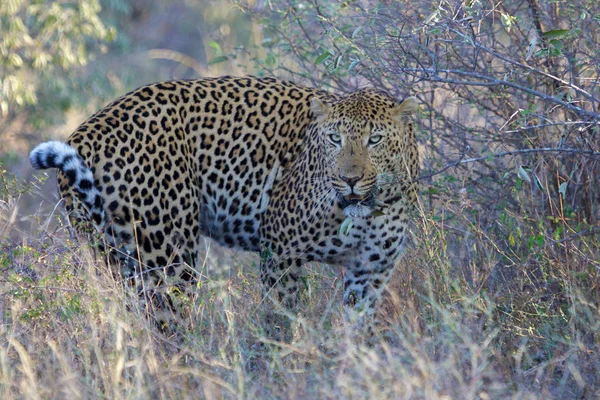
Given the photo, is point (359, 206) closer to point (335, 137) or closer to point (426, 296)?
point (335, 137)

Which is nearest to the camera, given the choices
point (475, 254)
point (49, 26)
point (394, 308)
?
point (394, 308)

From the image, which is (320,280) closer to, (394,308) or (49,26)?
(394,308)

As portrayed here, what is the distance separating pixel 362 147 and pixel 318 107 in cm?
51

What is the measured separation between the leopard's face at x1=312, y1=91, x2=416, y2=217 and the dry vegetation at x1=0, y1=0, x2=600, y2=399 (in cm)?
28

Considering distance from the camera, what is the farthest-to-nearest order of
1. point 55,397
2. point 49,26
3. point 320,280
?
point 49,26 → point 320,280 → point 55,397

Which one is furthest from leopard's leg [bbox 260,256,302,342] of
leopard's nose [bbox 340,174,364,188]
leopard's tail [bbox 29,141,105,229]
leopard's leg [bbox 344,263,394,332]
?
leopard's tail [bbox 29,141,105,229]

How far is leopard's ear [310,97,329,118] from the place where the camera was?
6344mm

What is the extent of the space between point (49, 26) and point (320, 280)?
5.72 meters

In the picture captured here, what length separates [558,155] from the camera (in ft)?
22.8

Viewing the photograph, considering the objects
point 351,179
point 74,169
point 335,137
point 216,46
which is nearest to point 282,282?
point 351,179

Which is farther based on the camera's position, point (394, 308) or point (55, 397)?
point (394, 308)

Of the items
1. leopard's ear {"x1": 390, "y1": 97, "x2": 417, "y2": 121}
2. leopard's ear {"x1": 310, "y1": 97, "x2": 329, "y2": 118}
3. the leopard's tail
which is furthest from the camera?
leopard's ear {"x1": 310, "y1": 97, "x2": 329, "y2": 118}

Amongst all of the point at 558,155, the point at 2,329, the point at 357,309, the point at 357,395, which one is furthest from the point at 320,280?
the point at 357,395

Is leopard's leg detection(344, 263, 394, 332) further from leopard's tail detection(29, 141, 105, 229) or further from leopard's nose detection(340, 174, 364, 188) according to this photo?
leopard's tail detection(29, 141, 105, 229)
